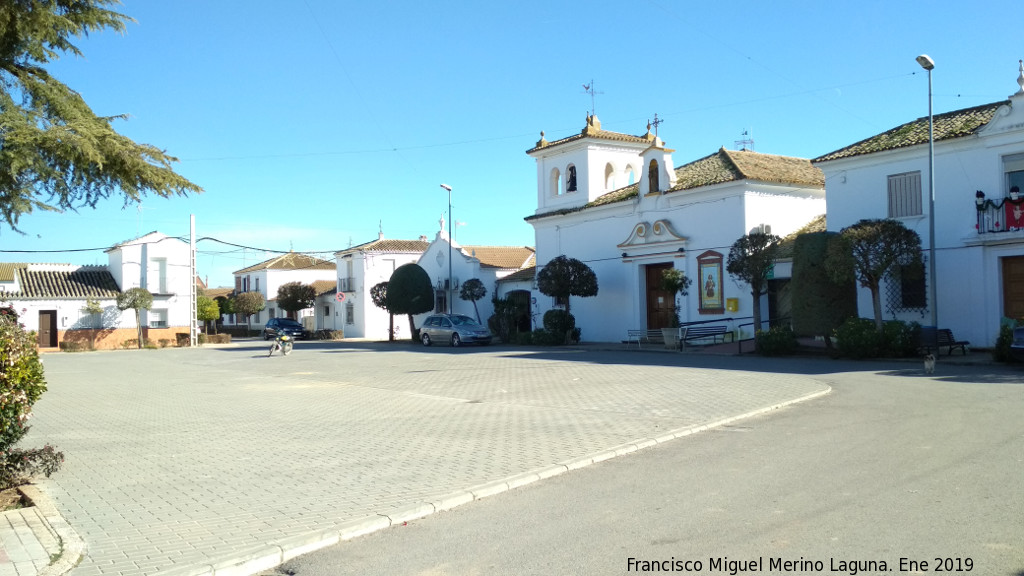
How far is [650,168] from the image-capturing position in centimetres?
3184

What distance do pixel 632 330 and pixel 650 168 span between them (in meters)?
6.60

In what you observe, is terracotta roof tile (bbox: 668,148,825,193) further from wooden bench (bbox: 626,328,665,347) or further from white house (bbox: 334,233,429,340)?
white house (bbox: 334,233,429,340)

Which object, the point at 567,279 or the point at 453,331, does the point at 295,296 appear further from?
the point at 567,279

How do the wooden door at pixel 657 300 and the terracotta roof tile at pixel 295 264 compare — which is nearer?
the wooden door at pixel 657 300

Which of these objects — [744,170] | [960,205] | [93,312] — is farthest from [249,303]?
[960,205]

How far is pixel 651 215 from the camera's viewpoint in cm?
3189

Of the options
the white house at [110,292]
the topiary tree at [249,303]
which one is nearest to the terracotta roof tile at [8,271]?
the white house at [110,292]

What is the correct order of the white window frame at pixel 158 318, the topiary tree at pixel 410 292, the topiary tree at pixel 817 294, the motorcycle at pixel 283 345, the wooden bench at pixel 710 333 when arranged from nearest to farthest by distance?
the topiary tree at pixel 817 294 < the wooden bench at pixel 710 333 < the motorcycle at pixel 283 345 < the topiary tree at pixel 410 292 < the white window frame at pixel 158 318

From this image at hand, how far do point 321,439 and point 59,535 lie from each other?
458 centimetres

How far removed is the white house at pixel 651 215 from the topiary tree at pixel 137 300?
A: 920 inches

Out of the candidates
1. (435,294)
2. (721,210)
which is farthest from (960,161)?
(435,294)

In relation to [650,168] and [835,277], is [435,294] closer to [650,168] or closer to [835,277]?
[650,168]

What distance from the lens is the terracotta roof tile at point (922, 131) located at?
22.4 m

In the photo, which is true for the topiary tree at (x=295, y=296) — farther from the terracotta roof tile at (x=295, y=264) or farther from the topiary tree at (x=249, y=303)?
the terracotta roof tile at (x=295, y=264)
